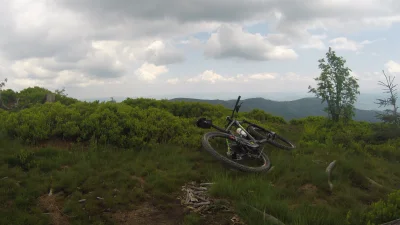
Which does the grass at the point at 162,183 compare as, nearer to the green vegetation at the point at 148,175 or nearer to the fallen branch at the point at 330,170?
the green vegetation at the point at 148,175

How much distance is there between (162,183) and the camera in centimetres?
728

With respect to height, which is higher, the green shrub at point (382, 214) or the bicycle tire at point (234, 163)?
the bicycle tire at point (234, 163)

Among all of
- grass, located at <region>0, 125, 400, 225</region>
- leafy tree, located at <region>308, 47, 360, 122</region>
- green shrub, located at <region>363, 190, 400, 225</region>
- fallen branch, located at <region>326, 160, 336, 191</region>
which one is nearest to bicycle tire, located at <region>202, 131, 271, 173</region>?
grass, located at <region>0, 125, 400, 225</region>

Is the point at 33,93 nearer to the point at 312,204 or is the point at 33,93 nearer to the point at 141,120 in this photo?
the point at 141,120

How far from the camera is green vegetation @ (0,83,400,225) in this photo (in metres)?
5.83

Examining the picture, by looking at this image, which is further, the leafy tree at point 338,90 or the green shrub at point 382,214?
the leafy tree at point 338,90

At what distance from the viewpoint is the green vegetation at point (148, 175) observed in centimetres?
583

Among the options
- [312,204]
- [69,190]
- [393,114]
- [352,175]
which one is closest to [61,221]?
[69,190]

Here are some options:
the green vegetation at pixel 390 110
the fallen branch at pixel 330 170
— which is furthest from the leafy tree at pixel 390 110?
the fallen branch at pixel 330 170

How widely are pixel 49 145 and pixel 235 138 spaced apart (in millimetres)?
6026

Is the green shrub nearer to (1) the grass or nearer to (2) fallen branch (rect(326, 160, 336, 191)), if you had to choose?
(1) the grass

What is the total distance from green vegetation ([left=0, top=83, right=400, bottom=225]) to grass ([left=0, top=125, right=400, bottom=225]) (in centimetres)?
3

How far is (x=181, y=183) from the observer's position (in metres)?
7.55

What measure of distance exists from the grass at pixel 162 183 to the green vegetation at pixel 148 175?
1.0 inches
